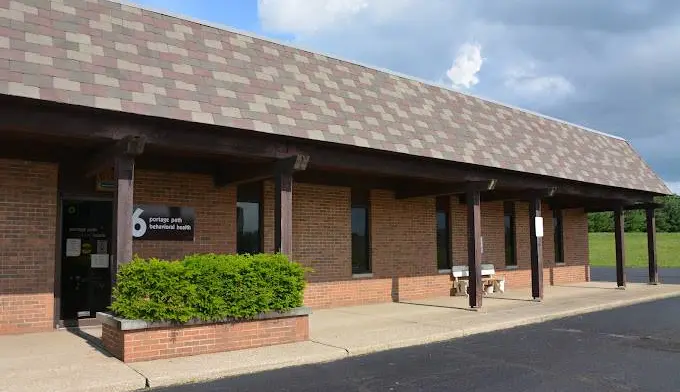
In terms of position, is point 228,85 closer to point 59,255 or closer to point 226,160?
point 226,160

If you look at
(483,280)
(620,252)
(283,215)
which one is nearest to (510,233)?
(483,280)

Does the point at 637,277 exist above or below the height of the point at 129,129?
below

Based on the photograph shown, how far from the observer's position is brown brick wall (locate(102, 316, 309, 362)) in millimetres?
8000

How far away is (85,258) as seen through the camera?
36.5 feet

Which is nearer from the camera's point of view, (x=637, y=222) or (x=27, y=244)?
(x=27, y=244)

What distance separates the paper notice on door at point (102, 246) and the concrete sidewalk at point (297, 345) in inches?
63.8

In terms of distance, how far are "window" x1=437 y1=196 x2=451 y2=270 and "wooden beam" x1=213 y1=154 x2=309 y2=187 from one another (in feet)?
23.6

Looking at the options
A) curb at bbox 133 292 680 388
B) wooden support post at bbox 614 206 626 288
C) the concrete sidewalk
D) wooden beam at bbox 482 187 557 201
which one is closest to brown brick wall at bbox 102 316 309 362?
the concrete sidewalk

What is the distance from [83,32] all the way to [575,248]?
19.6 metres

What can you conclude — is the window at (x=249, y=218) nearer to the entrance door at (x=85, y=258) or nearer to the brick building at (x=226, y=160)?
the brick building at (x=226, y=160)

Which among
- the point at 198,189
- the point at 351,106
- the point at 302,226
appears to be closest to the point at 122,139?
the point at 198,189

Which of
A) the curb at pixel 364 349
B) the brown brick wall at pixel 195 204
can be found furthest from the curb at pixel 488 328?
the brown brick wall at pixel 195 204

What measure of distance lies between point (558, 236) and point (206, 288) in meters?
17.3

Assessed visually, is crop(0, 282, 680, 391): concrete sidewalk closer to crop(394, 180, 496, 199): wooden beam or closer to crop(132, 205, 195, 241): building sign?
crop(132, 205, 195, 241): building sign
